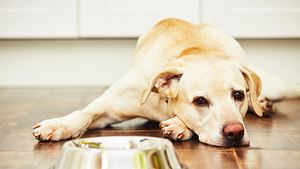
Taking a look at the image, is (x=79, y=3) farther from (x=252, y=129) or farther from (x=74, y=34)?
(x=252, y=129)

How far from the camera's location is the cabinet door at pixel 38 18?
10.9ft

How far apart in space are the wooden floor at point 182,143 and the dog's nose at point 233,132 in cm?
3

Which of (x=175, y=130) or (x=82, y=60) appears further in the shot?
(x=82, y=60)

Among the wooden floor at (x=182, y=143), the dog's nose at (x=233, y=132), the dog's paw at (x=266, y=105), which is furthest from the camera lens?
the dog's paw at (x=266, y=105)

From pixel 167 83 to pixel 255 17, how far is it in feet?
4.62

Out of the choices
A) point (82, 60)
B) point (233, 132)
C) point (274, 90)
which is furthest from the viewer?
point (82, 60)

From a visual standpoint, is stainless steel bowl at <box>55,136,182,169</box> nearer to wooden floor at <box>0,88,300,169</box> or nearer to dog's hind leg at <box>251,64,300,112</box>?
wooden floor at <box>0,88,300,169</box>

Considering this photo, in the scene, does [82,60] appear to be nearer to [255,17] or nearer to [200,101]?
[255,17]

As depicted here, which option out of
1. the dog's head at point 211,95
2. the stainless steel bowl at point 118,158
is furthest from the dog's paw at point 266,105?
the stainless steel bowl at point 118,158

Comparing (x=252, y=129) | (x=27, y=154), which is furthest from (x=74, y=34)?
(x=27, y=154)

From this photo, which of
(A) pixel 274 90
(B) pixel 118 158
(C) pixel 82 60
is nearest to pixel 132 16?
(C) pixel 82 60

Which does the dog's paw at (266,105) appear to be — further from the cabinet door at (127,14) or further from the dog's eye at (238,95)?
the cabinet door at (127,14)

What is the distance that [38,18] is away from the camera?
3.34 meters

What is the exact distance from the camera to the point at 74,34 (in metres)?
3.35
